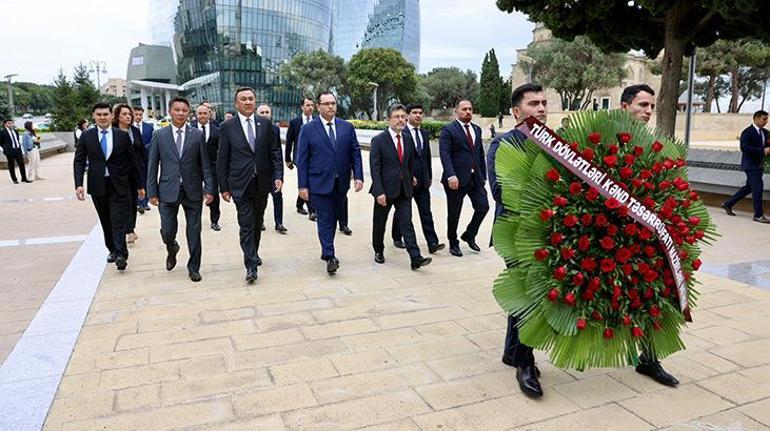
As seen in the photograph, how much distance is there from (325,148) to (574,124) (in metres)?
3.50

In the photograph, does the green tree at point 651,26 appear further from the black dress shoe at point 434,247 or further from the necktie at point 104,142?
the necktie at point 104,142

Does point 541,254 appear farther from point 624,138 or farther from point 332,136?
point 332,136

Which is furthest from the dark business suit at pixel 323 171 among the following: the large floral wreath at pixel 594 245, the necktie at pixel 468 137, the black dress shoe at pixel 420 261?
the large floral wreath at pixel 594 245

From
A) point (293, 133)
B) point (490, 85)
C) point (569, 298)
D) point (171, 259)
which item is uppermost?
point (490, 85)

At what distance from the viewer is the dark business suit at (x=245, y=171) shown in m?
5.56

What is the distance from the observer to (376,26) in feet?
341

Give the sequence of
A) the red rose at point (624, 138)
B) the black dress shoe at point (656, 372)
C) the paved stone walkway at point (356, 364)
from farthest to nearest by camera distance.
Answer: the black dress shoe at point (656, 372)
the paved stone walkway at point (356, 364)
the red rose at point (624, 138)

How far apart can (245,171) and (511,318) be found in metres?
3.18

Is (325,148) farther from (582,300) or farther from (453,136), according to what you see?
(582,300)

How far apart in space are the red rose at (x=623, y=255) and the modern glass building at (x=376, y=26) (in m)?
100

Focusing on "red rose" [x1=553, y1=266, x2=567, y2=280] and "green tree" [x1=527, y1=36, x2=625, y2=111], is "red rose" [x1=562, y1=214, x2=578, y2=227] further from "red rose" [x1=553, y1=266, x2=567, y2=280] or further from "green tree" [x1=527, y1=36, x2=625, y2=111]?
"green tree" [x1=527, y1=36, x2=625, y2=111]

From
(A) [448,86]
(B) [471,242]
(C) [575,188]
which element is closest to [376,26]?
(A) [448,86]

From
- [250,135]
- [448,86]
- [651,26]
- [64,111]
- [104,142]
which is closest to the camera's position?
[250,135]

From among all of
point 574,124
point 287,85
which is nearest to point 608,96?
point 287,85
